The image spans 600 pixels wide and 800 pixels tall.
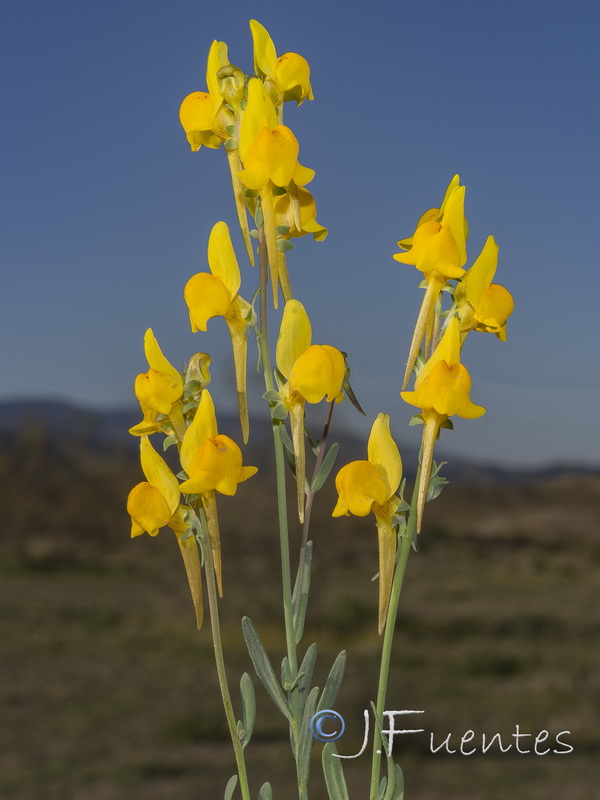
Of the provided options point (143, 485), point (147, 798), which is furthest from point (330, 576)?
point (143, 485)

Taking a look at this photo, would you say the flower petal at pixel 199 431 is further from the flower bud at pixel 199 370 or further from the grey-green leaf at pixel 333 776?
the grey-green leaf at pixel 333 776

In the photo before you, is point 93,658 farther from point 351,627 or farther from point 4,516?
point 4,516

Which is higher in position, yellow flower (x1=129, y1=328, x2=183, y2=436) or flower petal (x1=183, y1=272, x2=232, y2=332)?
flower petal (x1=183, y1=272, x2=232, y2=332)

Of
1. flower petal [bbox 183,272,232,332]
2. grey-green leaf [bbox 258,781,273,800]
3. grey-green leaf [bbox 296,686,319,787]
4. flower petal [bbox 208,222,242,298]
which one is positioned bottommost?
grey-green leaf [bbox 258,781,273,800]

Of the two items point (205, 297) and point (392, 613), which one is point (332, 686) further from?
point (205, 297)

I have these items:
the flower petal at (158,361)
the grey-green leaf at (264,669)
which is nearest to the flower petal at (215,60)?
the flower petal at (158,361)

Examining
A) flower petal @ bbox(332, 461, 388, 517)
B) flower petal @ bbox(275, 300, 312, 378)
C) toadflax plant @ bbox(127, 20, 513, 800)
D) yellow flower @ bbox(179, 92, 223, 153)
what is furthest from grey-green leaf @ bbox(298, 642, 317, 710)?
yellow flower @ bbox(179, 92, 223, 153)

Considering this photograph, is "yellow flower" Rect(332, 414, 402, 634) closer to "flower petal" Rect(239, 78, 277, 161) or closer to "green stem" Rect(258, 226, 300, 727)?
"green stem" Rect(258, 226, 300, 727)
